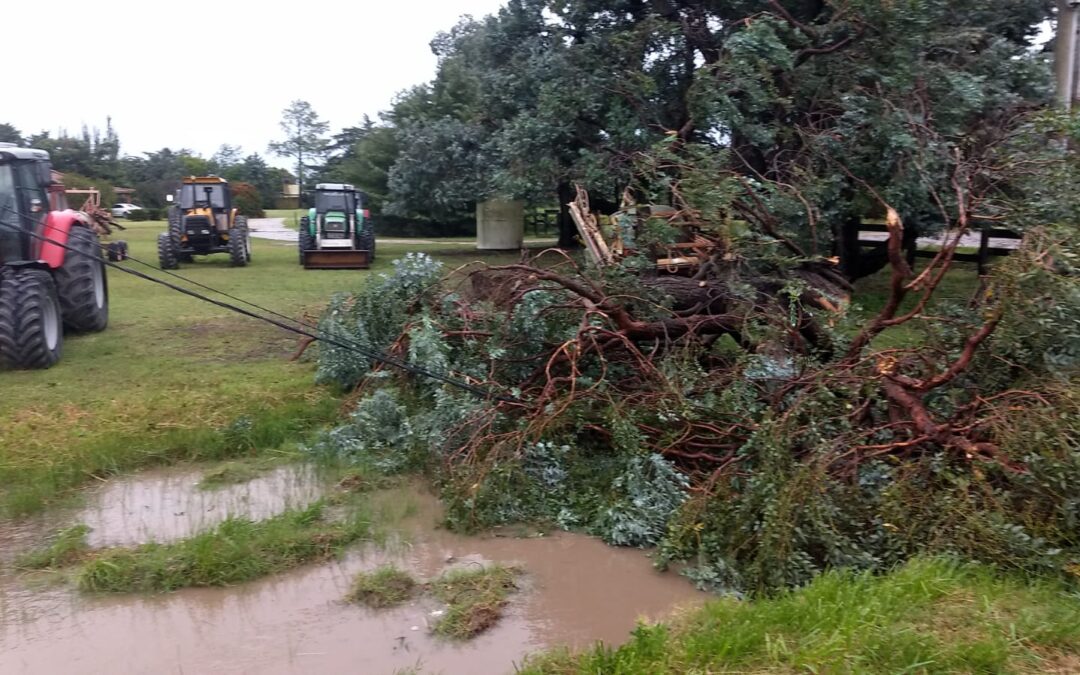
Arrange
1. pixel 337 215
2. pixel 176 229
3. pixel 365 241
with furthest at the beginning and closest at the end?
pixel 337 215 < pixel 365 241 < pixel 176 229

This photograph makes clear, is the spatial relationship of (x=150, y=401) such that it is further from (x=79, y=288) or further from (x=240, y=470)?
(x=79, y=288)

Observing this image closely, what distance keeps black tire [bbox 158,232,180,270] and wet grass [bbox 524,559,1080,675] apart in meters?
18.0

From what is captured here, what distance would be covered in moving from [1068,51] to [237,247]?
54.7ft

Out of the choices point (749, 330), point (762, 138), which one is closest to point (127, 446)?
point (749, 330)

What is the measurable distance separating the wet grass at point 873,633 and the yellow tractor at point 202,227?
18316 mm

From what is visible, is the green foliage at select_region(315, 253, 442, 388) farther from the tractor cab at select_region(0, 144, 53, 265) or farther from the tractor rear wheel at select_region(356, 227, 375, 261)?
the tractor rear wheel at select_region(356, 227, 375, 261)

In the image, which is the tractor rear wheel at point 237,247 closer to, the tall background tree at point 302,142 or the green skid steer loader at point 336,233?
the green skid steer loader at point 336,233

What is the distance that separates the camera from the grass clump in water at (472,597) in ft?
14.8

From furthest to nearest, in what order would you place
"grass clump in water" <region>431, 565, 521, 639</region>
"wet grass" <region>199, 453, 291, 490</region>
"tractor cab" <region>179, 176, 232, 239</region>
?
"tractor cab" <region>179, 176, 232, 239</region> → "wet grass" <region>199, 453, 291, 490</region> → "grass clump in water" <region>431, 565, 521, 639</region>

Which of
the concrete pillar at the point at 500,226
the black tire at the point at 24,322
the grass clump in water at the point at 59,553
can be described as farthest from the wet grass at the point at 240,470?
the concrete pillar at the point at 500,226

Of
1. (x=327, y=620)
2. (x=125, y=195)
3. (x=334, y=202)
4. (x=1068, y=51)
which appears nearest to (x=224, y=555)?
(x=327, y=620)

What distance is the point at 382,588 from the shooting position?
4.89 m

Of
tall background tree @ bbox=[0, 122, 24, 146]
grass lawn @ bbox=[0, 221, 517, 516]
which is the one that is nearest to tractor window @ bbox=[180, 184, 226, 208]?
grass lawn @ bbox=[0, 221, 517, 516]

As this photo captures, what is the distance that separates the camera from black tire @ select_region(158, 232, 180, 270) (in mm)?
19703
